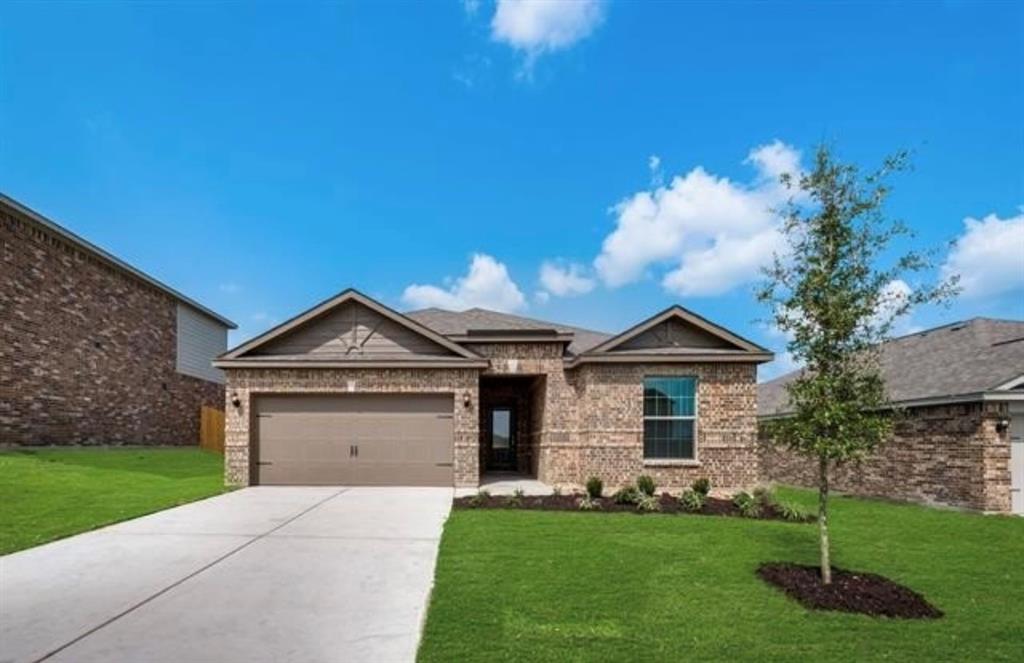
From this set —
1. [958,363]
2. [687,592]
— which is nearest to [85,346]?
[687,592]

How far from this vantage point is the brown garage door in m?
16.5

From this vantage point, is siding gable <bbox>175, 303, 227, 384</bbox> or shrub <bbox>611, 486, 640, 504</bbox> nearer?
shrub <bbox>611, 486, 640, 504</bbox>

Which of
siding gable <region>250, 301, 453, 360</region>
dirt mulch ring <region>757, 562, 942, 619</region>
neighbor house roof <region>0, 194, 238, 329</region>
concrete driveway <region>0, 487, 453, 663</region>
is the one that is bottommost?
dirt mulch ring <region>757, 562, 942, 619</region>

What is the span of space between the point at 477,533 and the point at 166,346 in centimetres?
2407

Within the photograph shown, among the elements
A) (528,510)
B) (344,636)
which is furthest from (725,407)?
(344,636)

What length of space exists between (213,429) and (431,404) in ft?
56.1

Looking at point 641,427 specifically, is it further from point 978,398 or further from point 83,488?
point 83,488

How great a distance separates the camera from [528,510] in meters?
12.7

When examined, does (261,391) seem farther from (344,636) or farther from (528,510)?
(344,636)

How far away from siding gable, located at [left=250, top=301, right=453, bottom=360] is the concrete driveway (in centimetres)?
581

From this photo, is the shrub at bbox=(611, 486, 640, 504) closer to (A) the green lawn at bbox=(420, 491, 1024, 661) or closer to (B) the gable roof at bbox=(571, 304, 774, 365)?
(A) the green lawn at bbox=(420, 491, 1024, 661)

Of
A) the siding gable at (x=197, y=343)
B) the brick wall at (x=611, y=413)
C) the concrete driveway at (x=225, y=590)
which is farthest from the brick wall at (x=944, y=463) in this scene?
the siding gable at (x=197, y=343)

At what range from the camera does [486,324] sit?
2069 cm

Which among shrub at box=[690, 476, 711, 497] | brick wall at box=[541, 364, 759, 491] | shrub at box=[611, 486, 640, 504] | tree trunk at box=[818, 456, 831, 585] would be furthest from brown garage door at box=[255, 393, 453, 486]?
tree trunk at box=[818, 456, 831, 585]
